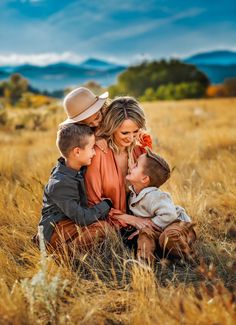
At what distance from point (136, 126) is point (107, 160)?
0.35 m

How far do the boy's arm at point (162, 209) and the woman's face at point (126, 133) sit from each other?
1.63 ft

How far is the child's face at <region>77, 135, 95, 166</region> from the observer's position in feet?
12.1

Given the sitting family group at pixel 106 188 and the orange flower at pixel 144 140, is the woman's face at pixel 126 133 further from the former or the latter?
the orange flower at pixel 144 140

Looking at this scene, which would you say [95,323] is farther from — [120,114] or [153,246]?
[120,114]

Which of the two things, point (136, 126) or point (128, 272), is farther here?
point (136, 126)

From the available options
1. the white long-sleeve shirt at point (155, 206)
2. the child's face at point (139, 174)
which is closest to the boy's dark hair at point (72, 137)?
the child's face at point (139, 174)

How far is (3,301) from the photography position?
106 inches

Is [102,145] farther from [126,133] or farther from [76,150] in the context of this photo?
[76,150]

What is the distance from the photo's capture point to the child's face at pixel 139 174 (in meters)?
3.79

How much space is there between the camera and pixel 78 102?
3.79 m

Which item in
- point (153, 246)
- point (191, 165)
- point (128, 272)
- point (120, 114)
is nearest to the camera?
point (128, 272)

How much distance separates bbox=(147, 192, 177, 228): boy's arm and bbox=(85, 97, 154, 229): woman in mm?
80

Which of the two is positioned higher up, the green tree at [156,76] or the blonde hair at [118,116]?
the green tree at [156,76]

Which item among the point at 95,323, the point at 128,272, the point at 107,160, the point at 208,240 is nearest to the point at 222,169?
the point at 208,240
